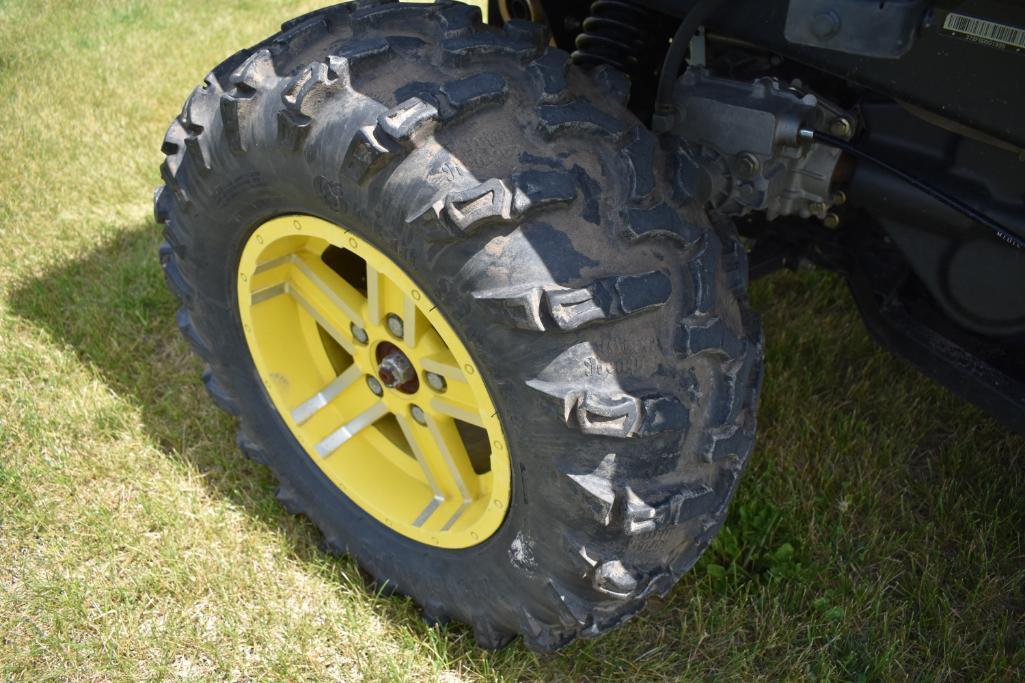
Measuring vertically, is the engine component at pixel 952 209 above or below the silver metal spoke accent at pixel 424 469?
above

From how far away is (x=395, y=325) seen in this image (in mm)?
2016

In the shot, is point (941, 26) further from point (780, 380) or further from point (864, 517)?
point (780, 380)

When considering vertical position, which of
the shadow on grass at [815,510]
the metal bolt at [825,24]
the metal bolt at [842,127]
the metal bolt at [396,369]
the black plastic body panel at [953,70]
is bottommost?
the shadow on grass at [815,510]

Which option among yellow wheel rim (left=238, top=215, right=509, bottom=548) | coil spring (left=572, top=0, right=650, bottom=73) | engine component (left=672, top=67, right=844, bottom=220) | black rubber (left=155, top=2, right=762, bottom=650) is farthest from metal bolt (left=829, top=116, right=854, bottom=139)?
yellow wheel rim (left=238, top=215, right=509, bottom=548)

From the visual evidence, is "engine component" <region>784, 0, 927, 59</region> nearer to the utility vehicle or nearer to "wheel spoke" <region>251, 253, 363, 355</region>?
the utility vehicle

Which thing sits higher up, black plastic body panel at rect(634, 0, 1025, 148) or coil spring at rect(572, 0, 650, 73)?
black plastic body panel at rect(634, 0, 1025, 148)

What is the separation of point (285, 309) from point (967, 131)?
1532 mm

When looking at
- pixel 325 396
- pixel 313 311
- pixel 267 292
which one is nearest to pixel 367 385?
pixel 325 396

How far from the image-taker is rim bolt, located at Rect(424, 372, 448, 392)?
6.52 ft

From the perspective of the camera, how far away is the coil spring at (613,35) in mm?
2006

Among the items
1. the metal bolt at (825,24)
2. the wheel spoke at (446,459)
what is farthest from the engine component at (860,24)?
the wheel spoke at (446,459)

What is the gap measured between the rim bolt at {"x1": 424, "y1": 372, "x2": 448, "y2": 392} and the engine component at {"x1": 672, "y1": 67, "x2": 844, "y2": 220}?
680mm

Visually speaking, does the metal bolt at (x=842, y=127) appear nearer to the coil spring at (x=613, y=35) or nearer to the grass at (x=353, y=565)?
the coil spring at (x=613, y=35)

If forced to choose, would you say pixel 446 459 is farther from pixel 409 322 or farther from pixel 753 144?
pixel 753 144
